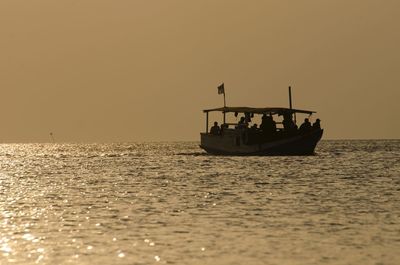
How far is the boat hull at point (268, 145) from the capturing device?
311 ft

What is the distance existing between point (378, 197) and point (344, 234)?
47.3ft

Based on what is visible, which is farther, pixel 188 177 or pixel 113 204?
pixel 188 177

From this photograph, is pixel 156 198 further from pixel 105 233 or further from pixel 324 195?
pixel 105 233

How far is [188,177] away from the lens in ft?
214

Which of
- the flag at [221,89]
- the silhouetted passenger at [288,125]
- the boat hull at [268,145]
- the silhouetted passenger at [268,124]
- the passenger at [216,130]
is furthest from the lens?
the flag at [221,89]

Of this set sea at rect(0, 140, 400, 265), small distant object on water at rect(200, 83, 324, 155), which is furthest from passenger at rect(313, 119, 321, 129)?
sea at rect(0, 140, 400, 265)

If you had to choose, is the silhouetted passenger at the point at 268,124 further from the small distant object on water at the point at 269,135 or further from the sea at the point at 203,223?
the sea at the point at 203,223

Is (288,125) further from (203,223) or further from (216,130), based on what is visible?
(203,223)

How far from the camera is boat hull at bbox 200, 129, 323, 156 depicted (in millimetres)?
94875

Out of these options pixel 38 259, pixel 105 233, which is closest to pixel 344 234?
pixel 105 233

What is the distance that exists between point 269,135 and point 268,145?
169 centimetres

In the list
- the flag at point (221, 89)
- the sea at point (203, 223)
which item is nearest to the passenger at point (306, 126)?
the flag at point (221, 89)

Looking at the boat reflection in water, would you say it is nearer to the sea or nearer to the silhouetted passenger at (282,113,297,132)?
the silhouetted passenger at (282,113,297,132)

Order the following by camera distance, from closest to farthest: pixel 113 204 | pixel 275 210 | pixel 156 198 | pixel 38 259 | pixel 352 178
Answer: pixel 38 259 < pixel 275 210 < pixel 113 204 < pixel 156 198 < pixel 352 178
